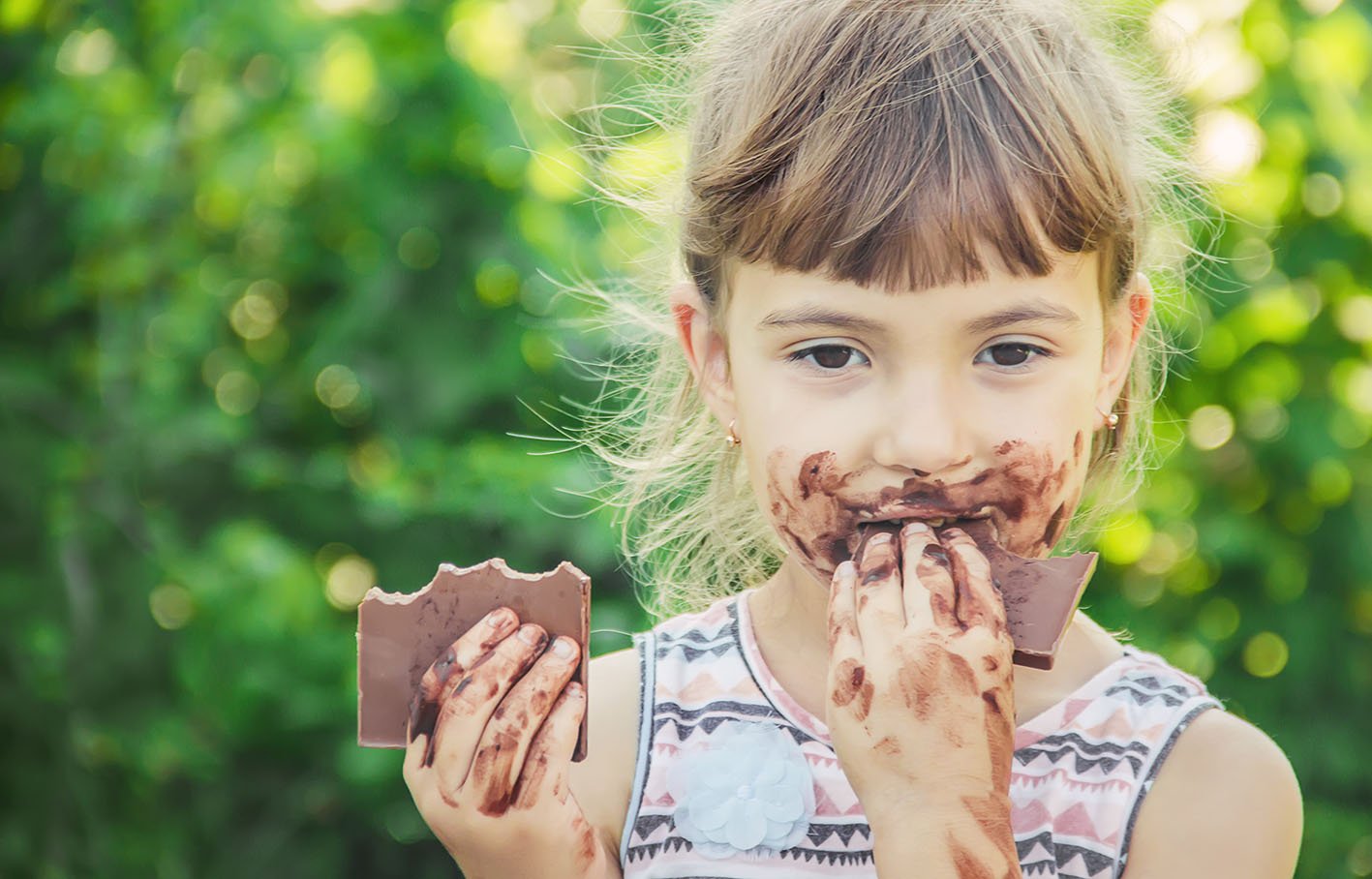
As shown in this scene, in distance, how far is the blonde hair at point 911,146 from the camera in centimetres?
150

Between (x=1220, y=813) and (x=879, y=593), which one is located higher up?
(x=879, y=593)

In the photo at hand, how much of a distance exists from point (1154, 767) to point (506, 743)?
0.77 metres

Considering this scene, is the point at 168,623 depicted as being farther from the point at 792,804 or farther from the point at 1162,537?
the point at 1162,537

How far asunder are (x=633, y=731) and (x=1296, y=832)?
809 millimetres

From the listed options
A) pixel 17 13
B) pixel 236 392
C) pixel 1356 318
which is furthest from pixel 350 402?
pixel 1356 318

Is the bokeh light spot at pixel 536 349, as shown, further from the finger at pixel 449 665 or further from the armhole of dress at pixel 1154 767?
the armhole of dress at pixel 1154 767

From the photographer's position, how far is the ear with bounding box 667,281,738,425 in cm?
179

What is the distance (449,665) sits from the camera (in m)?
1.51

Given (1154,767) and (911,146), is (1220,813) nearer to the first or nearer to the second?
(1154,767)

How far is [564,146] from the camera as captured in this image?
3010mm

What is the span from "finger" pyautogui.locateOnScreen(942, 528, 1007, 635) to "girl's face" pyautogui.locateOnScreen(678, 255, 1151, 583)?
0.20 ft

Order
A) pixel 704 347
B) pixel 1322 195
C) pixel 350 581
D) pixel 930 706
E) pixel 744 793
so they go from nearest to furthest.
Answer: pixel 930 706
pixel 744 793
pixel 704 347
pixel 1322 195
pixel 350 581

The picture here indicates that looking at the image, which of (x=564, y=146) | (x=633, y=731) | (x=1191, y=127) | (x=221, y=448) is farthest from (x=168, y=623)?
(x=1191, y=127)

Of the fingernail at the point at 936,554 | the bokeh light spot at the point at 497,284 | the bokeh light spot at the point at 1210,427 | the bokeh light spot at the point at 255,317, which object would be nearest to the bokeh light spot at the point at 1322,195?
the bokeh light spot at the point at 1210,427
